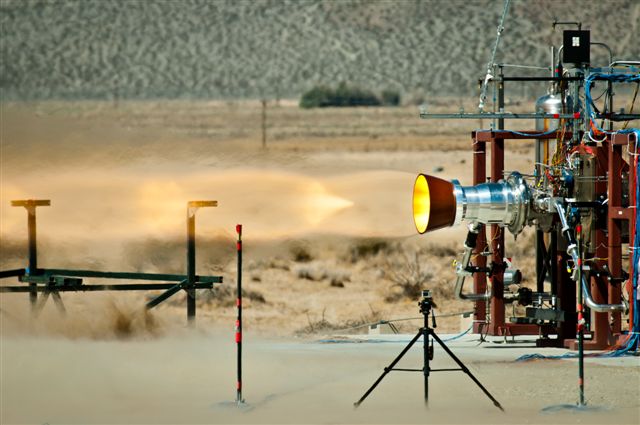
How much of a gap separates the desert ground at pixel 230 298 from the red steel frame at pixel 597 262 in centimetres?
45

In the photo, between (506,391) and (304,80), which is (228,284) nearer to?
(506,391)

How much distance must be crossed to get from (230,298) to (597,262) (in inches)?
570

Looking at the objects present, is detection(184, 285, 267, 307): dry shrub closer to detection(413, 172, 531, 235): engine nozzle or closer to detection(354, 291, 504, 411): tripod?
detection(413, 172, 531, 235): engine nozzle

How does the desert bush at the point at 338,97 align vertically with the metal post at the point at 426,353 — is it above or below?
above

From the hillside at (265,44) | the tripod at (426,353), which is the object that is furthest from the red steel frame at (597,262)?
the hillside at (265,44)

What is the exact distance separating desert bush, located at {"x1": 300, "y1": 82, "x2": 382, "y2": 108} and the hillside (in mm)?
3913

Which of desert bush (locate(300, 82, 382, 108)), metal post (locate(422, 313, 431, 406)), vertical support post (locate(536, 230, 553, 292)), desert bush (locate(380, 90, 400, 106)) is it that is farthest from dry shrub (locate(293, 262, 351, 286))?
desert bush (locate(380, 90, 400, 106))

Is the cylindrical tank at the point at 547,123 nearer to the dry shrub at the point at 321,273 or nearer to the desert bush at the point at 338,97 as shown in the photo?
the dry shrub at the point at 321,273

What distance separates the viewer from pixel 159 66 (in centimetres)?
9650

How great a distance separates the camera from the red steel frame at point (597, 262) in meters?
20.3

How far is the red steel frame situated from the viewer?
20.3m

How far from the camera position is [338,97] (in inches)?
3529

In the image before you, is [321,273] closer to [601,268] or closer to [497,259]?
[497,259]

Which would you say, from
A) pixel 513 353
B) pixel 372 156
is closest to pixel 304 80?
pixel 372 156
